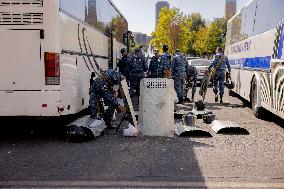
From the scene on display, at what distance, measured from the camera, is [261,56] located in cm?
1088

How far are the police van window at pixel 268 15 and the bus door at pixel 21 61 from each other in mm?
5311

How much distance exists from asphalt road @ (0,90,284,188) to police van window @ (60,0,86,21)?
8.51 feet

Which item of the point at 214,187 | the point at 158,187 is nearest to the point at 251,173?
the point at 214,187

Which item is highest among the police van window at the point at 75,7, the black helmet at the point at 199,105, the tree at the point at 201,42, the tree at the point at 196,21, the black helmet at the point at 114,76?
the tree at the point at 196,21

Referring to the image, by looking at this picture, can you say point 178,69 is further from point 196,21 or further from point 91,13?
point 196,21

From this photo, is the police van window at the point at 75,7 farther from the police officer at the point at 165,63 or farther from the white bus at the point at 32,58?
the police officer at the point at 165,63

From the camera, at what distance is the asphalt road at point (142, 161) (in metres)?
5.34

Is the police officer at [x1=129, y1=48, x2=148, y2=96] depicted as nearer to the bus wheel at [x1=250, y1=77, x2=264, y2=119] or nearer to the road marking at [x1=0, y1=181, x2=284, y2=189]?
the bus wheel at [x1=250, y1=77, x2=264, y2=119]

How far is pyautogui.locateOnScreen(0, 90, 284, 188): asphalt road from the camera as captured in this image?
17.5 ft

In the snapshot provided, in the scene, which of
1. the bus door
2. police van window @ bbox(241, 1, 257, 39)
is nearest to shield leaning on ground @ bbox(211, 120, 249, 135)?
the bus door

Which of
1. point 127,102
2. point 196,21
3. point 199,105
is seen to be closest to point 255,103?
point 199,105

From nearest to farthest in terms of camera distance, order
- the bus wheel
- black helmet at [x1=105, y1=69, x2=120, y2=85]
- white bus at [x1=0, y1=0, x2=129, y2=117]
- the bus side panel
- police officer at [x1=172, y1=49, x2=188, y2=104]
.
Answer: white bus at [x1=0, y1=0, x2=129, y2=117] → the bus side panel → black helmet at [x1=105, y1=69, x2=120, y2=85] → the bus wheel → police officer at [x1=172, y1=49, x2=188, y2=104]

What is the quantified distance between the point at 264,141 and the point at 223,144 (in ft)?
2.94

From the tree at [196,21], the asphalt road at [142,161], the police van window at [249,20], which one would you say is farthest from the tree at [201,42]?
the asphalt road at [142,161]
